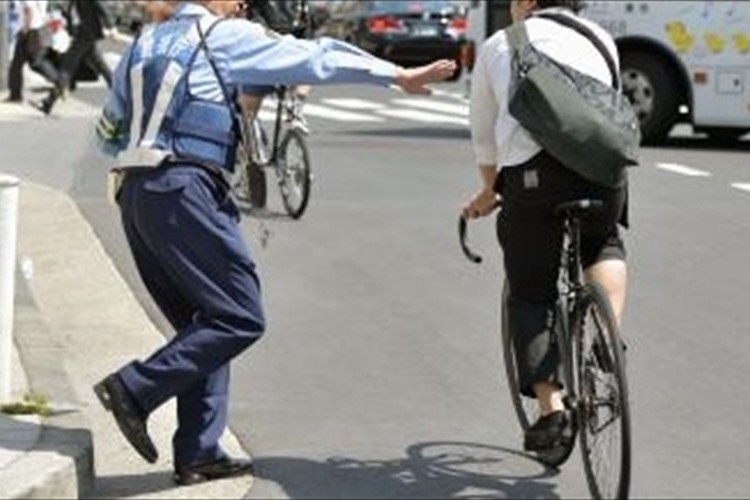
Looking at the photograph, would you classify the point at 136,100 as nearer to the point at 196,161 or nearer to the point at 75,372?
the point at 196,161

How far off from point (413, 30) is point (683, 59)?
15581 mm

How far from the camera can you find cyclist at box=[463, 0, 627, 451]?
18.1 feet

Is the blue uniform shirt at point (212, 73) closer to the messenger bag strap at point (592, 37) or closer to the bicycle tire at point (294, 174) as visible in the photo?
the messenger bag strap at point (592, 37)

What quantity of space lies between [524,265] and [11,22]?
19.6 m

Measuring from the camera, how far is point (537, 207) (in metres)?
5.56

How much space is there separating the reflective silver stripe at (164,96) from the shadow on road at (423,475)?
1.26 meters

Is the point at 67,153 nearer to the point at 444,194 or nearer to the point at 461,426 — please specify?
the point at 444,194

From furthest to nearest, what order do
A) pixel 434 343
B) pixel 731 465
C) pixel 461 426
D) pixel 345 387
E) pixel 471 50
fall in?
1. pixel 471 50
2. pixel 434 343
3. pixel 345 387
4. pixel 461 426
5. pixel 731 465

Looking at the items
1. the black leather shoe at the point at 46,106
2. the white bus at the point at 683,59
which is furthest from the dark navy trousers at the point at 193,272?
the black leather shoe at the point at 46,106

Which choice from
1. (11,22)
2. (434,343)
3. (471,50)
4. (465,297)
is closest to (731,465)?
(434,343)

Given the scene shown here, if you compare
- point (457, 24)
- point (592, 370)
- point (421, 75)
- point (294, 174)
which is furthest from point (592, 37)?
point (457, 24)

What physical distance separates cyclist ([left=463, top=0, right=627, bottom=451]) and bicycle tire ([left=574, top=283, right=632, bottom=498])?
0.57 feet

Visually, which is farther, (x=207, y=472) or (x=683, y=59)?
(x=683, y=59)

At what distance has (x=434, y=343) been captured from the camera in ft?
27.6
